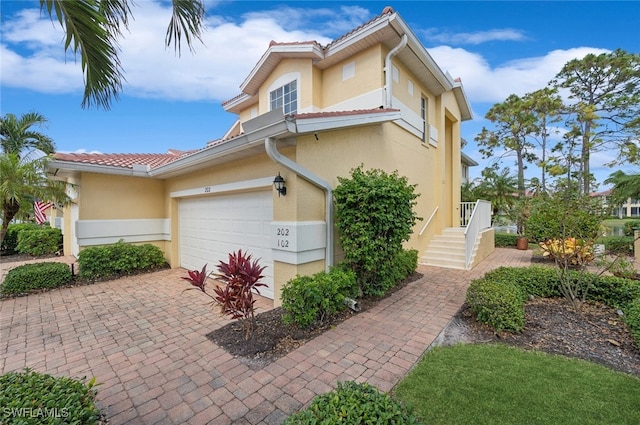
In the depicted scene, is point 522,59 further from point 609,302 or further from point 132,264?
point 132,264

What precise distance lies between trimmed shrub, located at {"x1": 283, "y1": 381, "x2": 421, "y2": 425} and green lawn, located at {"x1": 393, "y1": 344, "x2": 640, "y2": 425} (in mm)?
865

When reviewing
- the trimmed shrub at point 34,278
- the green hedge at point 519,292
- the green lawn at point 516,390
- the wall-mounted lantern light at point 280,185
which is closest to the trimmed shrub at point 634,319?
the green hedge at point 519,292

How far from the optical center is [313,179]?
217 inches

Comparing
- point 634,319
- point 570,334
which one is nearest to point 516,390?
point 570,334

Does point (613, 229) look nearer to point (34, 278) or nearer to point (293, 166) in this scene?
point (293, 166)

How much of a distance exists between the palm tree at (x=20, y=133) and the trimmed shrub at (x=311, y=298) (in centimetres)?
1897

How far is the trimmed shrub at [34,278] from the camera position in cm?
684

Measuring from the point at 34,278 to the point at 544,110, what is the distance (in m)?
30.6

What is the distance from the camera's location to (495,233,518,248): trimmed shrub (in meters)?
14.9

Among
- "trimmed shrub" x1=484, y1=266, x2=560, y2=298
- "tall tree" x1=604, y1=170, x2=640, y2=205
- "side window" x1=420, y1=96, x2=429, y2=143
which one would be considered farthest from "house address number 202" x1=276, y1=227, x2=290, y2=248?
"tall tree" x1=604, y1=170, x2=640, y2=205

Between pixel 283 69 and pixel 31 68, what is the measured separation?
7.17 metres

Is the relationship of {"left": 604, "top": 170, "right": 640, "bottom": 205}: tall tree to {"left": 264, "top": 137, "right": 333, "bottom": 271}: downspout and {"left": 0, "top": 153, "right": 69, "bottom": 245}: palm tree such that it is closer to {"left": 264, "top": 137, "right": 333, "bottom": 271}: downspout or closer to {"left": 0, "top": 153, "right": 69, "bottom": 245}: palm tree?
{"left": 264, "top": 137, "right": 333, "bottom": 271}: downspout

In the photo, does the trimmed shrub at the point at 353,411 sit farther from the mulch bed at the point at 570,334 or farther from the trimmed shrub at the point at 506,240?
the trimmed shrub at the point at 506,240

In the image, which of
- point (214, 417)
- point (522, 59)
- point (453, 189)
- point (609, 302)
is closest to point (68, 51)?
point (214, 417)
